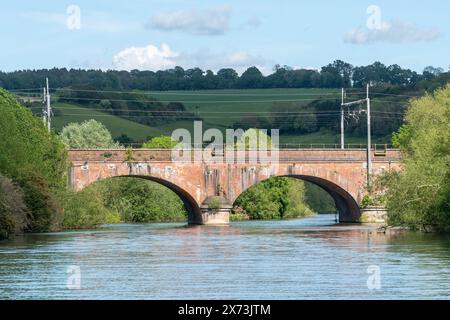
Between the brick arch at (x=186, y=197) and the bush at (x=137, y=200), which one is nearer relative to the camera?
the brick arch at (x=186, y=197)

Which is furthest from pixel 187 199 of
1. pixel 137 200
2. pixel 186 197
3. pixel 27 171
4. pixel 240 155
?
pixel 27 171

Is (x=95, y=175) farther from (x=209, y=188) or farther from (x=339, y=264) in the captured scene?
(x=339, y=264)

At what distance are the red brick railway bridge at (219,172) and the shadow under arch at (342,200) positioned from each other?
0.28 ft

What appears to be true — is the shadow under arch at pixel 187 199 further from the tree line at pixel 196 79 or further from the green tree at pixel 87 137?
the tree line at pixel 196 79

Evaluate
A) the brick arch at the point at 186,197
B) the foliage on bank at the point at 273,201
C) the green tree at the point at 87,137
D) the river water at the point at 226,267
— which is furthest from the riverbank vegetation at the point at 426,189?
the green tree at the point at 87,137

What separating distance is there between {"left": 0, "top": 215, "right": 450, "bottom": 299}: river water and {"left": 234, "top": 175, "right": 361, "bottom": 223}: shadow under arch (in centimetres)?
2676

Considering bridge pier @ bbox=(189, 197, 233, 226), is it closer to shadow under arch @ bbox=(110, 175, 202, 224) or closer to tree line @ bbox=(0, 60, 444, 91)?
shadow under arch @ bbox=(110, 175, 202, 224)

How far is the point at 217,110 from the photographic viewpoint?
150750mm

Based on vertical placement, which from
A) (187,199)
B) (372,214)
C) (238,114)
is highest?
(238,114)

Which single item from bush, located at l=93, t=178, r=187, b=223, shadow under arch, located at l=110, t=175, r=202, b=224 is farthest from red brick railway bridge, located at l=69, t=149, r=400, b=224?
bush, located at l=93, t=178, r=187, b=223

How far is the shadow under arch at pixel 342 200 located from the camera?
88625 mm

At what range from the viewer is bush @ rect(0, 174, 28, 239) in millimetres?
58250

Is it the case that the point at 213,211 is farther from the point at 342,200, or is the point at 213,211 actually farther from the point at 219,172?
the point at 342,200

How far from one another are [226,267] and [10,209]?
20.0 m
